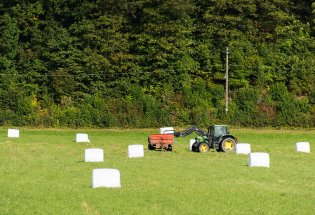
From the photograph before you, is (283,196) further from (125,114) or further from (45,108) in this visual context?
(45,108)

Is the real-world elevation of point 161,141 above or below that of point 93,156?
above

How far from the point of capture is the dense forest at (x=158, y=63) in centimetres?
6431

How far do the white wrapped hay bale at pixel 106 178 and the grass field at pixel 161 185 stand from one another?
260 millimetres

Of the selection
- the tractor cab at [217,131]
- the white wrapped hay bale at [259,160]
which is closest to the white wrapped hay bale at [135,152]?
the tractor cab at [217,131]

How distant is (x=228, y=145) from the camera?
3572 centimetres

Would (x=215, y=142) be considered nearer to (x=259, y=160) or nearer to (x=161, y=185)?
(x=259, y=160)

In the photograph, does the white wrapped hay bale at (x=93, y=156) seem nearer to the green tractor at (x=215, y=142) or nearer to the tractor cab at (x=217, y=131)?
the green tractor at (x=215, y=142)

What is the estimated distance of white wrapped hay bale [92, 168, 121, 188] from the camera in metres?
17.9

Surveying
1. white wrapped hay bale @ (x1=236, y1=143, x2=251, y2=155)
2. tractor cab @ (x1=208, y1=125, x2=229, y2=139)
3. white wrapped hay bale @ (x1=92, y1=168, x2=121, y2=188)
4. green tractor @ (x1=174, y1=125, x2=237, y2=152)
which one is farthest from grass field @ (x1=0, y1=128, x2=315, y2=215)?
tractor cab @ (x1=208, y1=125, x2=229, y2=139)

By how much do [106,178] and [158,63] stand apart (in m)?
51.2

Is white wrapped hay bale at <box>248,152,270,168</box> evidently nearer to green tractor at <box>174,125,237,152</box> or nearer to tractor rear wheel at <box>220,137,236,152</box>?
green tractor at <box>174,125,237,152</box>

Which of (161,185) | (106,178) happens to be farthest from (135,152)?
(106,178)

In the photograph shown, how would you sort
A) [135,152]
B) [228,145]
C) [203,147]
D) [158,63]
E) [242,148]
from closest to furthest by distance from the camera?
[135,152]
[242,148]
[203,147]
[228,145]
[158,63]

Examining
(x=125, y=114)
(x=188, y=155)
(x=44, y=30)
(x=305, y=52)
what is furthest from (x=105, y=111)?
(x=188, y=155)
